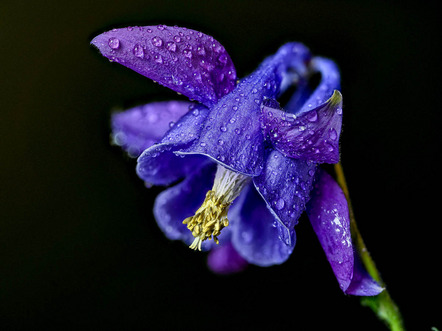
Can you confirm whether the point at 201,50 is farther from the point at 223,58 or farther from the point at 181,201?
the point at 181,201

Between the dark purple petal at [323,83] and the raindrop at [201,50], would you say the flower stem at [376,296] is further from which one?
the raindrop at [201,50]

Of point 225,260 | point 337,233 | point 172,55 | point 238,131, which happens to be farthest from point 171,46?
point 225,260

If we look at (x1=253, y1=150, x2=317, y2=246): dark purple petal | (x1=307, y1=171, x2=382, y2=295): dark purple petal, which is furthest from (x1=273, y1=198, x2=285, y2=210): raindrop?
(x1=307, y1=171, x2=382, y2=295): dark purple petal

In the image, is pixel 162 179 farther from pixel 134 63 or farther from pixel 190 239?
pixel 134 63

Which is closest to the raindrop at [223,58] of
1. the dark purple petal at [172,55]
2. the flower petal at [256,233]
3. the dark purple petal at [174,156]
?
the dark purple petal at [172,55]

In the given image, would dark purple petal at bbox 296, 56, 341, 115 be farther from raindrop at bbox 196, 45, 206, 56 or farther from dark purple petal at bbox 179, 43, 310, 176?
raindrop at bbox 196, 45, 206, 56

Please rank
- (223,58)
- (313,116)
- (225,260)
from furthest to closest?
(225,260), (223,58), (313,116)
